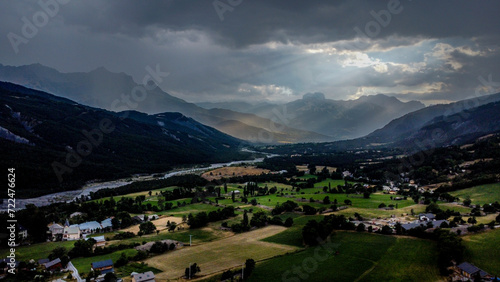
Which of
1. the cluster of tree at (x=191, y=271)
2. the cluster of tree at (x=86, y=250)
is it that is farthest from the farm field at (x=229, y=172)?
the cluster of tree at (x=191, y=271)

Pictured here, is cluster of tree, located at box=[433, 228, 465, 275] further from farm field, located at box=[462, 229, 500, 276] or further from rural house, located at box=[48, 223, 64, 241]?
rural house, located at box=[48, 223, 64, 241]

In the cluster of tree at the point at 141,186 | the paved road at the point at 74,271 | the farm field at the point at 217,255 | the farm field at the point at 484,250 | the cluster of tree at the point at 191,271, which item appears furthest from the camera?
the cluster of tree at the point at 141,186

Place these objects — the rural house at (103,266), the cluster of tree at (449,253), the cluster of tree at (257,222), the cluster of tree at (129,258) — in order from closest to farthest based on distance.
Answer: the cluster of tree at (449,253), the rural house at (103,266), the cluster of tree at (129,258), the cluster of tree at (257,222)

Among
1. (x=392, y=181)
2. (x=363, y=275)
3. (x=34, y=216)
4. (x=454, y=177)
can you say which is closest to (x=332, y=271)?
(x=363, y=275)

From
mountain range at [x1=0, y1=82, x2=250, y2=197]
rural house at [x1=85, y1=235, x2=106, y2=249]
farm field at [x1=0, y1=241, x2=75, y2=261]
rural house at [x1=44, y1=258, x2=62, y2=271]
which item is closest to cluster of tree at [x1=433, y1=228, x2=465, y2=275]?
rural house at [x1=44, y1=258, x2=62, y2=271]

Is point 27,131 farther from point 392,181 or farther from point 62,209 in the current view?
point 392,181

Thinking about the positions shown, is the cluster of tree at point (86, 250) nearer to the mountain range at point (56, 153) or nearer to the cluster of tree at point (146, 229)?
the cluster of tree at point (146, 229)
